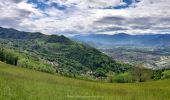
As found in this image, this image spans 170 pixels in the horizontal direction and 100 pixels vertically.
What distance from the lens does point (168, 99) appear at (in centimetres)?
2341

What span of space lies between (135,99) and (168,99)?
3.02 metres

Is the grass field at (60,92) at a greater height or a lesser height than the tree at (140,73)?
greater

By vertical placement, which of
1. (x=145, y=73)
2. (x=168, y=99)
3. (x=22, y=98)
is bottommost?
(x=145, y=73)

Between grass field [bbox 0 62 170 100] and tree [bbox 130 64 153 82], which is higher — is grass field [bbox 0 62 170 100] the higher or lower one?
the higher one

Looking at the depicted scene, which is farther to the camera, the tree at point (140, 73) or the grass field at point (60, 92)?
the tree at point (140, 73)

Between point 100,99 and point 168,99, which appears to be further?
point 168,99

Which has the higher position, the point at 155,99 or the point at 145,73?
the point at 155,99

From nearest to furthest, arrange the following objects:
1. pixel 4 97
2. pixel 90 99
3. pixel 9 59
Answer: pixel 4 97 < pixel 90 99 < pixel 9 59

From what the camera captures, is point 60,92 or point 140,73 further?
point 140,73

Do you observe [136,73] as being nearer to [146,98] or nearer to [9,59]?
[9,59]

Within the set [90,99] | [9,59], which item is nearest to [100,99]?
[90,99]

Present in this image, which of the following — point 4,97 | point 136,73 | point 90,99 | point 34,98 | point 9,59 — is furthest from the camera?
point 9,59

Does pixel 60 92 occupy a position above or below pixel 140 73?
above

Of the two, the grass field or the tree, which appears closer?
the grass field
